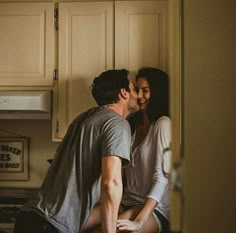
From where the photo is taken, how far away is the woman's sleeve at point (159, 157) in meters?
1.94

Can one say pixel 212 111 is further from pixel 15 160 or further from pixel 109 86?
pixel 15 160

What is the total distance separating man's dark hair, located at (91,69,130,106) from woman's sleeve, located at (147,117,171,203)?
263 millimetres

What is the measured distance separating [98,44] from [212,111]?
81cm

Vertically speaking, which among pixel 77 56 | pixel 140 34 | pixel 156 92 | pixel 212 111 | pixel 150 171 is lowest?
pixel 150 171

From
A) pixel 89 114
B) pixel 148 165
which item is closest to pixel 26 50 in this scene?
pixel 89 114

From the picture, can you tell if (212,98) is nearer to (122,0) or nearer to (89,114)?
(89,114)

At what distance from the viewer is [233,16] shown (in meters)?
1.70

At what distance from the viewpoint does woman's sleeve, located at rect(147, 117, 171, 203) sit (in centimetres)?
194

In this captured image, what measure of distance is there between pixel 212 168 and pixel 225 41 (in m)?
0.52

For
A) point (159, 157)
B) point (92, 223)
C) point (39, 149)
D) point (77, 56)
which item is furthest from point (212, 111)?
point (39, 149)

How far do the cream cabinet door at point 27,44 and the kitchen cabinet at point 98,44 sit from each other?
2.8 inches

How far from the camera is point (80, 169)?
1678 millimetres

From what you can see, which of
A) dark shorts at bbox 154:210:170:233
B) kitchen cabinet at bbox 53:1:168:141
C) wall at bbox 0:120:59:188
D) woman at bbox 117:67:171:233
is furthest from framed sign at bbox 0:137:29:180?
dark shorts at bbox 154:210:170:233

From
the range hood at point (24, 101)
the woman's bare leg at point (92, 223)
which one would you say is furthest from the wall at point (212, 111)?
the range hood at point (24, 101)
